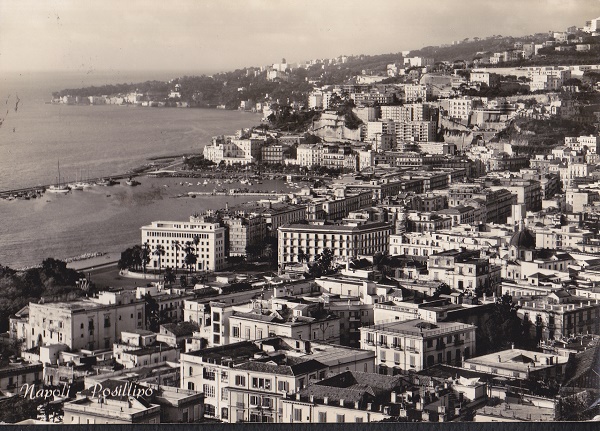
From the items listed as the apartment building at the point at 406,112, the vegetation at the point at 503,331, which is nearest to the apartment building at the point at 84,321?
the vegetation at the point at 503,331

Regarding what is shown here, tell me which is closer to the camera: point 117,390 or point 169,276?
point 117,390

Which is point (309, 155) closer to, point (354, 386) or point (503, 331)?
point (503, 331)

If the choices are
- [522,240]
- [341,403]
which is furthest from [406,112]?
[341,403]

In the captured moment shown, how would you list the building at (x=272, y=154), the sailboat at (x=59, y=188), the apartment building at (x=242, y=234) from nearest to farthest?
the apartment building at (x=242, y=234) → the sailboat at (x=59, y=188) → the building at (x=272, y=154)

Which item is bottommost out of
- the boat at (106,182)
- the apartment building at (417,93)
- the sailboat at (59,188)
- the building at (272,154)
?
the building at (272,154)

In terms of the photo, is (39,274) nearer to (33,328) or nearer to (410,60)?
(33,328)

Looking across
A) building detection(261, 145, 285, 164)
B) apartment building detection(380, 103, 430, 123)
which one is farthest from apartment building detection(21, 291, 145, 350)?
apartment building detection(380, 103, 430, 123)

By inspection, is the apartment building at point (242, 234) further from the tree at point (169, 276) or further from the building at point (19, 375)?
the building at point (19, 375)
